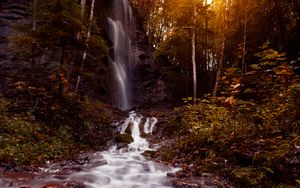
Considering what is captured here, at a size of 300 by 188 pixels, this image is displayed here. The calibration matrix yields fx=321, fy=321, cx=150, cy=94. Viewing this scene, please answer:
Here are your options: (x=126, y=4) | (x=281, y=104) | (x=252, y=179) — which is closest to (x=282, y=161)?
(x=252, y=179)

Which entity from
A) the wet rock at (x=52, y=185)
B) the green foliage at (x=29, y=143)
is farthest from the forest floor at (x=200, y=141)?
the wet rock at (x=52, y=185)

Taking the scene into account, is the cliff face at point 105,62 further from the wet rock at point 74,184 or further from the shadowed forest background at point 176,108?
the wet rock at point 74,184

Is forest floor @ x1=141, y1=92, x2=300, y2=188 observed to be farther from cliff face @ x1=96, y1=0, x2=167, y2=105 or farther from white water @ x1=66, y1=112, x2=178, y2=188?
cliff face @ x1=96, y1=0, x2=167, y2=105

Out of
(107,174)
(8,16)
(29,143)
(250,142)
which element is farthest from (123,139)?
(8,16)

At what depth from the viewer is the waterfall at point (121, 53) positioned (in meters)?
26.6

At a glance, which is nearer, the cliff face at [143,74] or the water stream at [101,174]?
the water stream at [101,174]

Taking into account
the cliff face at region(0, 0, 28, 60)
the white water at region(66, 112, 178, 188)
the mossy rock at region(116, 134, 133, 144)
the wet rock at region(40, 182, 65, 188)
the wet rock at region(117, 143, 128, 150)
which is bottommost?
the white water at region(66, 112, 178, 188)

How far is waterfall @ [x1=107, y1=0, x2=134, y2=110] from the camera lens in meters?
26.6

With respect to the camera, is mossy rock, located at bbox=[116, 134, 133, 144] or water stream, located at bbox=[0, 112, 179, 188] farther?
mossy rock, located at bbox=[116, 134, 133, 144]

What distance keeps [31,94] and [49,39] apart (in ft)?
8.06

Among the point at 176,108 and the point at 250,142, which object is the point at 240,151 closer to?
the point at 250,142

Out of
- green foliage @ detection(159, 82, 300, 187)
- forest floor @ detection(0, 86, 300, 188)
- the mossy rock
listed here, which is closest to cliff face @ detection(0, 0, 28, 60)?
forest floor @ detection(0, 86, 300, 188)

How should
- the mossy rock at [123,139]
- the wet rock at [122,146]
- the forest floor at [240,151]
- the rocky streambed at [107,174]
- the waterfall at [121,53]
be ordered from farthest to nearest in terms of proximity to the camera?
the waterfall at [121,53]
the mossy rock at [123,139]
the wet rock at [122,146]
the forest floor at [240,151]
the rocky streambed at [107,174]

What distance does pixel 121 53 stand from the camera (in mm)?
29359
